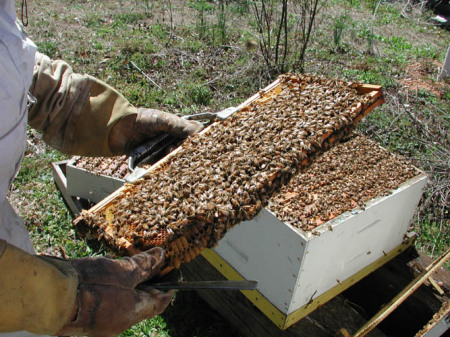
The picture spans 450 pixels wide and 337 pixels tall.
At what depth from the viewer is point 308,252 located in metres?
2.22

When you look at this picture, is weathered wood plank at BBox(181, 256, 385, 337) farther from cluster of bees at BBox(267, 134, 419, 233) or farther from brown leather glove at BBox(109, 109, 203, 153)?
brown leather glove at BBox(109, 109, 203, 153)

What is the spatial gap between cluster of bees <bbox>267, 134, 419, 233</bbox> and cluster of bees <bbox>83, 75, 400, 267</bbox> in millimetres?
80

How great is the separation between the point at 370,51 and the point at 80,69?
196 inches

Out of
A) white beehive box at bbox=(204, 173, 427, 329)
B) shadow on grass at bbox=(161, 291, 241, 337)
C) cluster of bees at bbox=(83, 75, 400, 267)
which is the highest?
cluster of bees at bbox=(83, 75, 400, 267)

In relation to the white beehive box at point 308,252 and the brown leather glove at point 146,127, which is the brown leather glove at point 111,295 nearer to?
the white beehive box at point 308,252

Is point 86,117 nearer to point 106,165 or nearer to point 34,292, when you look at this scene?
Answer: point 106,165

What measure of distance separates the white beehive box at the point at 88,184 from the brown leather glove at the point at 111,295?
1682mm

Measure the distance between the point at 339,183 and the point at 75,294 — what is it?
1.69 m

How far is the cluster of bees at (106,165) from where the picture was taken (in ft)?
11.4

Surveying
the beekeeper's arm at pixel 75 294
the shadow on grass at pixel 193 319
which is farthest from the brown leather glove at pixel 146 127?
the shadow on grass at pixel 193 319

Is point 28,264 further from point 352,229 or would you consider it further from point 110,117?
point 352,229

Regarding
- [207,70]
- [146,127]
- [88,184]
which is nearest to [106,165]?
[88,184]

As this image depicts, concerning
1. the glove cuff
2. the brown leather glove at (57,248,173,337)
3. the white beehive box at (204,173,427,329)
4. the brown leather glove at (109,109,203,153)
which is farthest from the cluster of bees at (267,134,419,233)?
the glove cuff

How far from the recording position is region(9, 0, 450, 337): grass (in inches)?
157
